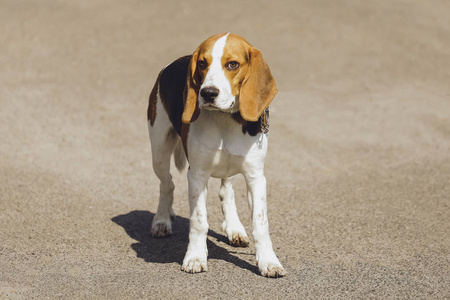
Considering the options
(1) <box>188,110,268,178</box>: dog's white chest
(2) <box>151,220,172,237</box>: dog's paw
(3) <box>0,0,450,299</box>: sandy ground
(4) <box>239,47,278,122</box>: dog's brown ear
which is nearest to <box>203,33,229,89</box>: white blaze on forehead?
(4) <box>239,47,278,122</box>: dog's brown ear

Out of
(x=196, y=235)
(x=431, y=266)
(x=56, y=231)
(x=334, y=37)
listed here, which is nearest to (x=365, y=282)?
(x=431, y=266)

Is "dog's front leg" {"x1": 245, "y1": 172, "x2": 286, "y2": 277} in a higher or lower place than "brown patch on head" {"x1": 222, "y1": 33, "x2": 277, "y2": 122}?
lower

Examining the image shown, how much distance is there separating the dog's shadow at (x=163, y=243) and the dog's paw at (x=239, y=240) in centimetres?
9

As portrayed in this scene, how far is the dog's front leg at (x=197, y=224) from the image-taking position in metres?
4.93

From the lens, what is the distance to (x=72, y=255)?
5422 millimetres

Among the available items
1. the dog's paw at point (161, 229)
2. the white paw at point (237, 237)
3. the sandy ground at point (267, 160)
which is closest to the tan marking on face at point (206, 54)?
the sandy ground at point (267, 160)

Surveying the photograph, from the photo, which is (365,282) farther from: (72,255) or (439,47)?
(439,47)

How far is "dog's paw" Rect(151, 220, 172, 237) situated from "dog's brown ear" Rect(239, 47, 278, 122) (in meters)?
1.94

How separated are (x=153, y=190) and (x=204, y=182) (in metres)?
2.81

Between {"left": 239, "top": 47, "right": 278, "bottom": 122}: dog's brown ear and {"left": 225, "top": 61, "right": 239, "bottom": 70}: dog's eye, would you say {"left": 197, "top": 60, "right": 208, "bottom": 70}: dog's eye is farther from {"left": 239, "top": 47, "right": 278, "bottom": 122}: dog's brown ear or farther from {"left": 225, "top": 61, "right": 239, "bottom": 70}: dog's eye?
{"left": 239, "top": 47, "right": 278, "bottom": 122}: dog's brown ear

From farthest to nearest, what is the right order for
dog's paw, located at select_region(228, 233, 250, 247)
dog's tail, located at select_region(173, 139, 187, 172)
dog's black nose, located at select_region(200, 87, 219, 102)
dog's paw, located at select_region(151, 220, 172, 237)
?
dog's tail, located at select_region(173, 139, 187, 172) → dog's paw, located at select_region(151, 220, 172, 237) → dog's paw, located at select_region(228, 233, 250, 247) → dog's black nose, located at select_region(200, 87, 219, 102)

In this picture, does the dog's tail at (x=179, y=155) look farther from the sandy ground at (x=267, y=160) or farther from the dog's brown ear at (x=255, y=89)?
the dog's brown ear at (x=255, y=89)

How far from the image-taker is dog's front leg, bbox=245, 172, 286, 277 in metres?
4.86

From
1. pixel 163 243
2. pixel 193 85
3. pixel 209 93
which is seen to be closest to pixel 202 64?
→ pixel 193 85
